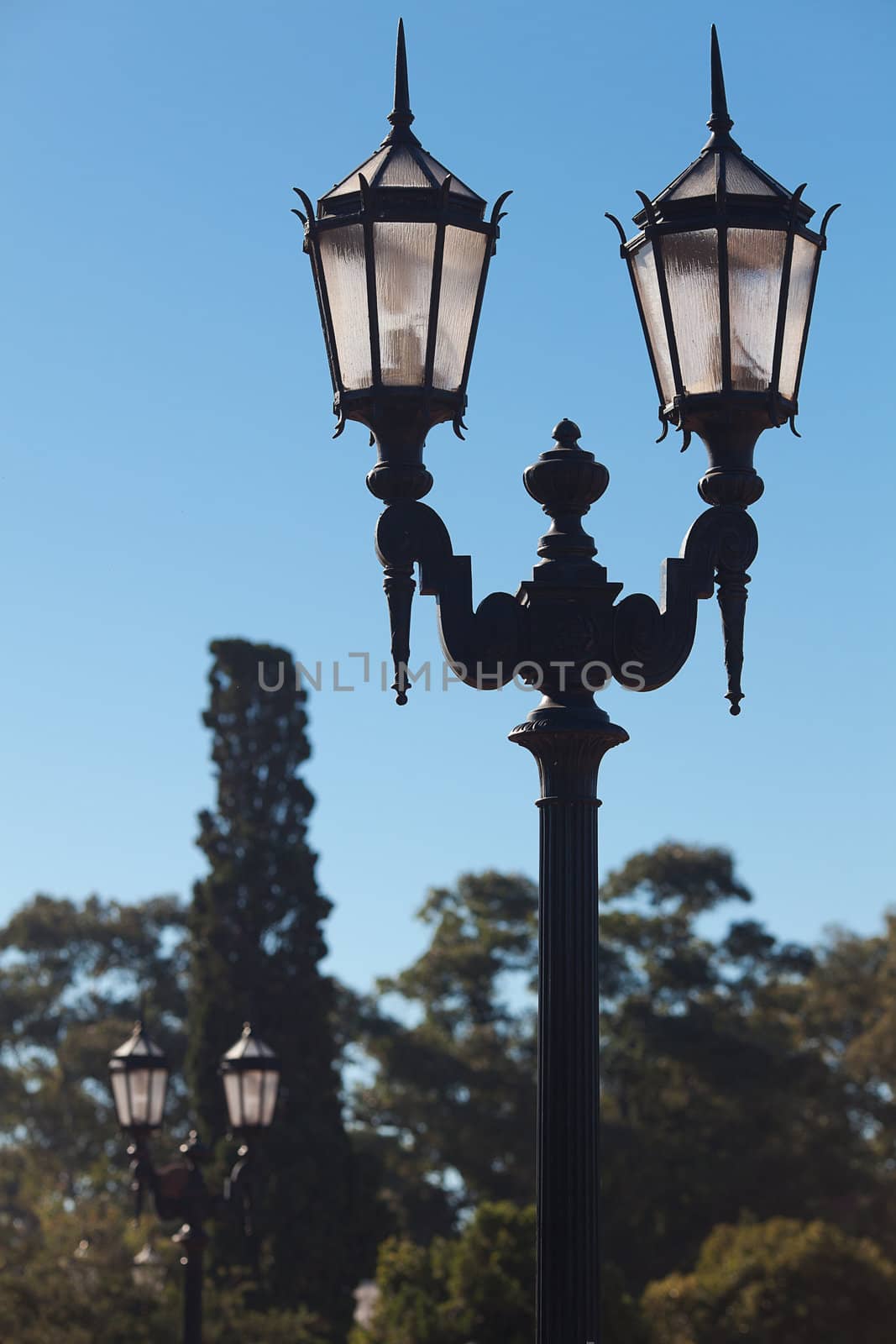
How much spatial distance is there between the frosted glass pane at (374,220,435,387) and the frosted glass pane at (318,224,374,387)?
1.6 inches

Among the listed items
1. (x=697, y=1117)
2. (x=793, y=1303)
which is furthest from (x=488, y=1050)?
(x=793, y=1303)

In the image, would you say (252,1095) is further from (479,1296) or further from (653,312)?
(479,1296)

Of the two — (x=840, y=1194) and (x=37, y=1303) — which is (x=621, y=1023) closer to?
(x=840, y=1194)

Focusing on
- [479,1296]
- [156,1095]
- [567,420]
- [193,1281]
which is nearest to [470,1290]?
[479,1296]

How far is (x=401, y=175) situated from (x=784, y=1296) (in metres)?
29.0

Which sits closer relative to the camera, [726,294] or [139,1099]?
[726,294]

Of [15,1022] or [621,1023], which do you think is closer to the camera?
[621,1023]

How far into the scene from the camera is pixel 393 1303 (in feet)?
79.0

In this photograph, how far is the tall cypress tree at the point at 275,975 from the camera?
28.8 m

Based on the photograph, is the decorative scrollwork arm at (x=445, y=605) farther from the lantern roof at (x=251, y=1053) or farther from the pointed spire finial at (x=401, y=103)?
the lantern roof at (x=251, y=1053)

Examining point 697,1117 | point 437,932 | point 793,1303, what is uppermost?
point 437,932

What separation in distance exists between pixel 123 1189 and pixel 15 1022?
8.28 metres

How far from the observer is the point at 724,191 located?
421 centimetres

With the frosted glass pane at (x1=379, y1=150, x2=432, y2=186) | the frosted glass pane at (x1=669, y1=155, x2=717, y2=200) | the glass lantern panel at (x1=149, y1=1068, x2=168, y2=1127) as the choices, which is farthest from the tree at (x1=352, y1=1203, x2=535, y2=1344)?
the frosted glass pane at (x1=379, y1=150, x2=432, y2=186)
